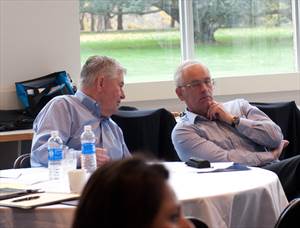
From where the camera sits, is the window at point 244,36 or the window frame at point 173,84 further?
Result: the window at point 244,36

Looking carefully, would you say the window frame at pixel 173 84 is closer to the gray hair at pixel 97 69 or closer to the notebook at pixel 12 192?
the gray hair at pixel 97 69

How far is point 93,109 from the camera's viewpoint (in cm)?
338

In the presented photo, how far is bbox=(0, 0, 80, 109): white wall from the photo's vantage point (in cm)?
496

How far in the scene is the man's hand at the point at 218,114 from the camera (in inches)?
139

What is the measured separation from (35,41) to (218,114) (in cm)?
208

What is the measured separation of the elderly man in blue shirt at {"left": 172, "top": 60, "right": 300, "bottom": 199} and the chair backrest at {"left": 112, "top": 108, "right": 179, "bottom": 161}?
28 cm

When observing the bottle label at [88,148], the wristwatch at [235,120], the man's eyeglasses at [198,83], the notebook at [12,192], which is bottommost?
the notebook at [12,192]

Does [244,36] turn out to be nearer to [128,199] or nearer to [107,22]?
[107,22]

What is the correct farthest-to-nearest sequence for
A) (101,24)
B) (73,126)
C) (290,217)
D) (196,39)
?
(196,39) < (101,24) < (73,126) < (290,217)

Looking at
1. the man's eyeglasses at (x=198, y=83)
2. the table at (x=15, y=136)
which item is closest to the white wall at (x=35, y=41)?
the table at (x=15, y=136)

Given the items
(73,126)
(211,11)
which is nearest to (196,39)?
(211,11)

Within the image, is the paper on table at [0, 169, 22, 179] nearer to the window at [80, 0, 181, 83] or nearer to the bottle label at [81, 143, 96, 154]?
the bottle label at [81, 143, 96, 154]

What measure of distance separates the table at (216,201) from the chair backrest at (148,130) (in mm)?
1170

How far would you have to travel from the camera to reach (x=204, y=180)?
2484 mm
